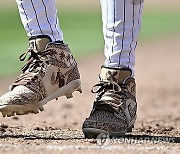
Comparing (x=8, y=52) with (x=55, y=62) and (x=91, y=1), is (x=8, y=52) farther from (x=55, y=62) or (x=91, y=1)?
(x=91, y=1)

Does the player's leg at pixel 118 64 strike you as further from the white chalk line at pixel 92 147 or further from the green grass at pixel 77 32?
the green grass at pixel 77 32

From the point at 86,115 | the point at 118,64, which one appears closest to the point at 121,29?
the point at 118,64

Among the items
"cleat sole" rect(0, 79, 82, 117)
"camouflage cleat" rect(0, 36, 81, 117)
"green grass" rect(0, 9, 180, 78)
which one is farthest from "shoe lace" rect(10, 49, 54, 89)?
"green grass" rect(0, 9, 180, 78)

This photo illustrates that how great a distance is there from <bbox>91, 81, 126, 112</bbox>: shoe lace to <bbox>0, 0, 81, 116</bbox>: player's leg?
33 cm

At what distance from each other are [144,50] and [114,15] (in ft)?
34.8

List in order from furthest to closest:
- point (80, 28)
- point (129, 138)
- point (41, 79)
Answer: point (80, 28) < point (41, 79) < point (129, 138)

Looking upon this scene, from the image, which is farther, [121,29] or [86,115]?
[86,115]

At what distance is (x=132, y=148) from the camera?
418cm

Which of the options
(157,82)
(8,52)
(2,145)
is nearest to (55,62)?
(2,145)

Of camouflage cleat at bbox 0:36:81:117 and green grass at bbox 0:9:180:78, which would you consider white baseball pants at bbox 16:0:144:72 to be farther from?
green grass at bbox 0:9:180:78

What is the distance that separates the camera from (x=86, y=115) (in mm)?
6914

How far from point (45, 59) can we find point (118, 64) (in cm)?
51

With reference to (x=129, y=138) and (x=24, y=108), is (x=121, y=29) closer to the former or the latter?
(x=129, y=138)

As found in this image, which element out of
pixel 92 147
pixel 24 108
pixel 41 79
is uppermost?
pixel 41 79
